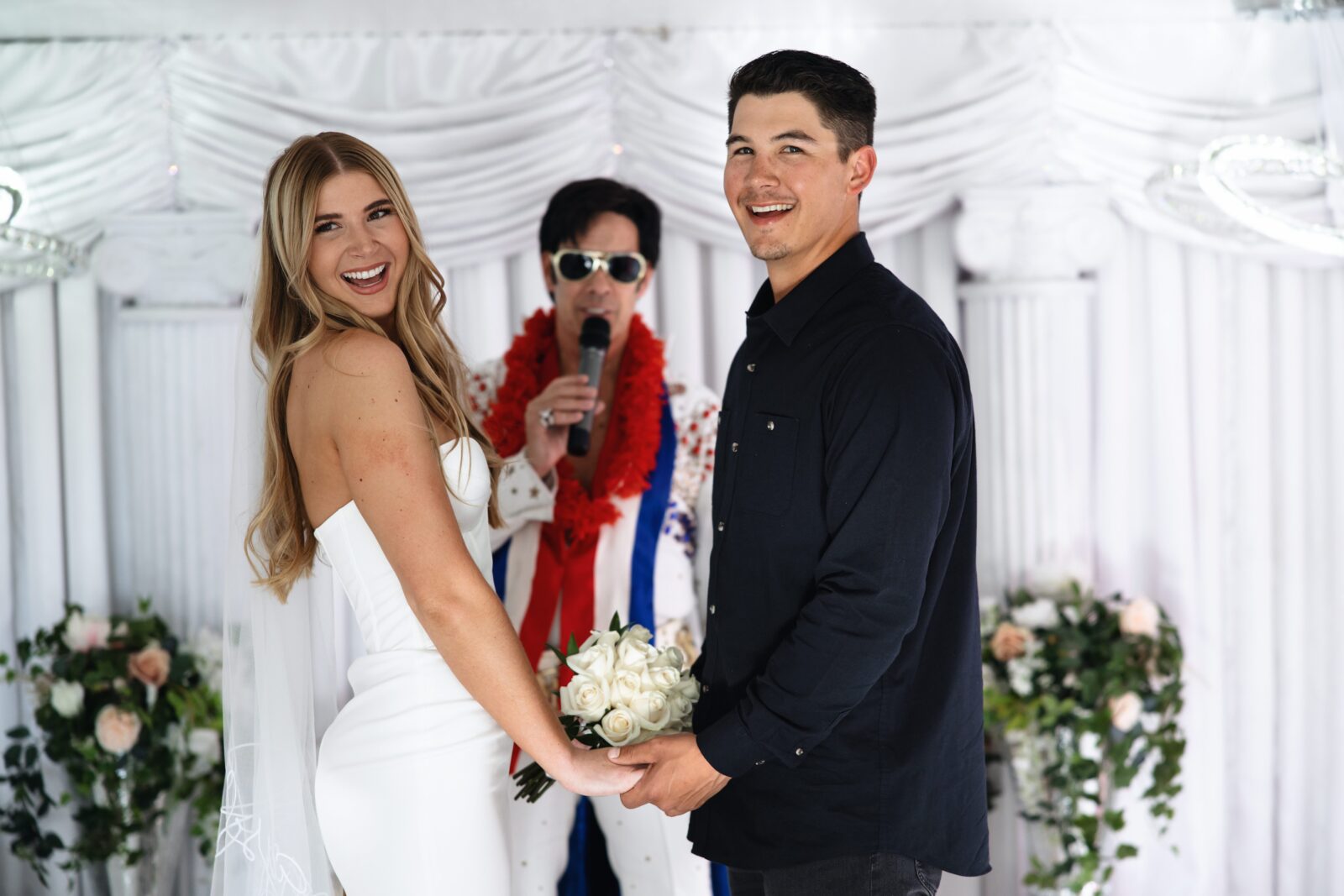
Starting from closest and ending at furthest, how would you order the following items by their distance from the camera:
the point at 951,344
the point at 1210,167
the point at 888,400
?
the point at 888,400 → the point at 951,344 → the point at 1210,167

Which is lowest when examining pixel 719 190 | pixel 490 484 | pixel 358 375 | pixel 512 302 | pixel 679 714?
pixel 679 714

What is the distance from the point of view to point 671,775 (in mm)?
1769

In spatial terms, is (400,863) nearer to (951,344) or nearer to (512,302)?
(951,344)

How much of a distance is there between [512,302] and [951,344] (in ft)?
6.72

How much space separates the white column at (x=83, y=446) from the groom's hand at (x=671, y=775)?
226cm

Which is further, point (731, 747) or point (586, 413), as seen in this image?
point (586, 413)

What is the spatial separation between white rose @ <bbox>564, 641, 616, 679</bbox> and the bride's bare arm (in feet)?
0.25

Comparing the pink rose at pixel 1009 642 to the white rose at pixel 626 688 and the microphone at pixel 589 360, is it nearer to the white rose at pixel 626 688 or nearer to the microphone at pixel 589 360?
the microphone at pixel 589 360

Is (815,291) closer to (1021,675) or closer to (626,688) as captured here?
(626,688)

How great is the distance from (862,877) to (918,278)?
7.28ft

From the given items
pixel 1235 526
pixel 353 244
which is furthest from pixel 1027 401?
pixel 353 244

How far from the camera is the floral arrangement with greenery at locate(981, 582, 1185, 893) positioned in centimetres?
322

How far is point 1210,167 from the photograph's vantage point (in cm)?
262

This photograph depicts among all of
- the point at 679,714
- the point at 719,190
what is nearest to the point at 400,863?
the point at 679,714
